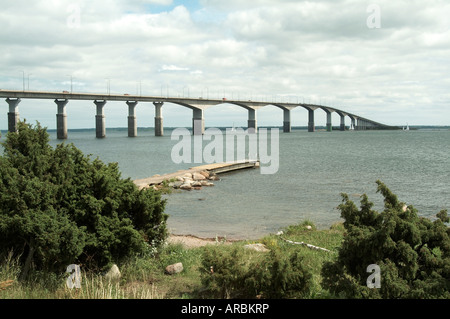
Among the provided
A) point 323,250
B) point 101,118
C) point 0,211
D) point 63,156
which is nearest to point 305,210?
point 323,250

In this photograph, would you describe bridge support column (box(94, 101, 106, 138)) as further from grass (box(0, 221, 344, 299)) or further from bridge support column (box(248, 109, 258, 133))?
grass (box(0, 221, 344, 299))

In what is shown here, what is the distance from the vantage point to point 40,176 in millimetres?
7535

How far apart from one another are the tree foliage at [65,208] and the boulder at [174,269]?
70 centimetres

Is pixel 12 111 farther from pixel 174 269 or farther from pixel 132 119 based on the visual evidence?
pixel 174 269

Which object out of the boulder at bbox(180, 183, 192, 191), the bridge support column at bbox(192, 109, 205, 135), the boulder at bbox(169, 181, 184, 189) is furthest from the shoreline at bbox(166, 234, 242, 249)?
the bridge support column at bbox(192, 109, 205, 135)

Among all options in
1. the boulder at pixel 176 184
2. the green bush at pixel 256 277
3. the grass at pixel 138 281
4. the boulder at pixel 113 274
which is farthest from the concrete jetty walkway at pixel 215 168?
the green bush at pixel 256 277

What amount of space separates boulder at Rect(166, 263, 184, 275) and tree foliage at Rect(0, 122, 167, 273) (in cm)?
70

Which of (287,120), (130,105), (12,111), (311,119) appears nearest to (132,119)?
(130,105)

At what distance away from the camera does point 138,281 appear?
303 inches

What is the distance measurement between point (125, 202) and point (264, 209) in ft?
38.8

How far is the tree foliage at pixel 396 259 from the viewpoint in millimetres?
5359

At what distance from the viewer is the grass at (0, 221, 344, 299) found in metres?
6.28

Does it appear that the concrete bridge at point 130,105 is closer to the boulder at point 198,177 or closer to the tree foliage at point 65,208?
the boulder at point 198,177
